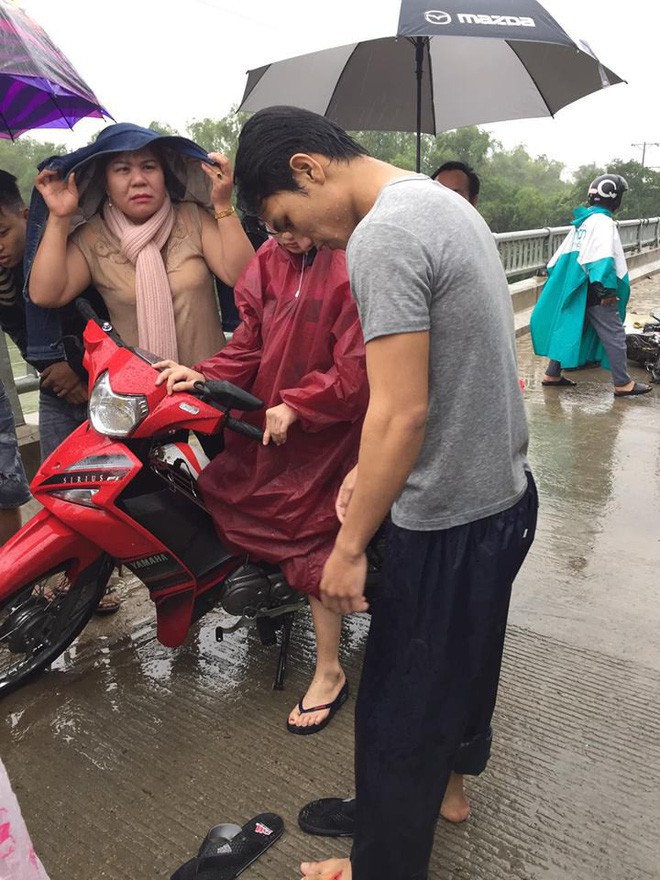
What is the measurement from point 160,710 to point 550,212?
2292 inches

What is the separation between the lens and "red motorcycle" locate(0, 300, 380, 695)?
2.17 meters

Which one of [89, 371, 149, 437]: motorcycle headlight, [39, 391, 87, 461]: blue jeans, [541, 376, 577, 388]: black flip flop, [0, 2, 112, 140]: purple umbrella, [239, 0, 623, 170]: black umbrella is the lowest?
[541, 376, 577, 388]: black flip flop

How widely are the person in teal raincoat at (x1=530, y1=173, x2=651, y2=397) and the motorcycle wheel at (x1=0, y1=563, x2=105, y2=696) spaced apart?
4.81 m

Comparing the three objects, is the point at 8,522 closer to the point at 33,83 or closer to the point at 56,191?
the point at 56,191

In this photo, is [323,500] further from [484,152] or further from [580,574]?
[484,152]

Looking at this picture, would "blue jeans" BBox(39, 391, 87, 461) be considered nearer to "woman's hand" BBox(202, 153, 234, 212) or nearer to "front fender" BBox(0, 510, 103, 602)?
"front fender" BBox(0, 510, 103, 602)

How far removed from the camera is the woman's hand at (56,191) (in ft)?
7.91

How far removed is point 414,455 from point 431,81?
383 centimetres

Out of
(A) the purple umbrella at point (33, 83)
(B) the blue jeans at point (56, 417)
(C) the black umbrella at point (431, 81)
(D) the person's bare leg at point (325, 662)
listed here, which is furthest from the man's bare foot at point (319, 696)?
(C) the black umbrella at point (431, 81)

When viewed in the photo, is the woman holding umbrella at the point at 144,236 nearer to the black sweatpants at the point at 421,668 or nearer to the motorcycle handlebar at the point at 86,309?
the motorcycle handlebar at the point at 86,309

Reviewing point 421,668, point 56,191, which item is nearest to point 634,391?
point 56,191

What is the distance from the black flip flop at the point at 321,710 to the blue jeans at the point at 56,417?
1.35 metres

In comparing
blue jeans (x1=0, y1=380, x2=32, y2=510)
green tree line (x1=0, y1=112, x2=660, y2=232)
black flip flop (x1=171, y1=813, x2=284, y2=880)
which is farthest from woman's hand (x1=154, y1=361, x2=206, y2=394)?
green tree line (x1=0, y1=112, x2=660, y2=232)

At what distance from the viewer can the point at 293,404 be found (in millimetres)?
2143
